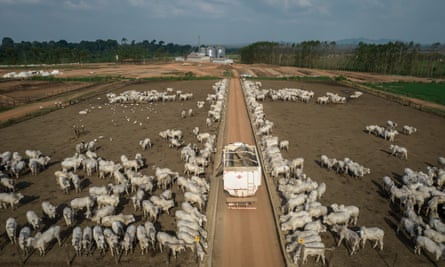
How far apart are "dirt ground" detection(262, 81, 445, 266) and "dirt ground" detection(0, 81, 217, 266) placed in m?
9.51

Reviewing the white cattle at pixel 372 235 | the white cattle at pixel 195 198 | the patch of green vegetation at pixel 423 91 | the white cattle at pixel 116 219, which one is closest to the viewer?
the white cattle at pixel 372 235

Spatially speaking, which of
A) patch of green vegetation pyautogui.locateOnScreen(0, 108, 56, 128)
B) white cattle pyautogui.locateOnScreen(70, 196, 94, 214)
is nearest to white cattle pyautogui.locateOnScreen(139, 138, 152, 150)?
white cattle pyautogui.locateOnScreen(70, 196, 94, 214)

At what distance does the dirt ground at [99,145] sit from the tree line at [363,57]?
285ft

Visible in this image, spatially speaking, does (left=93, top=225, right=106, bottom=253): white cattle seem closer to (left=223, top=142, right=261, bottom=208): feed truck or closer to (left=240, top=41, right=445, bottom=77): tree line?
(left=223, top=142, right=261, bottom=208): feed truck

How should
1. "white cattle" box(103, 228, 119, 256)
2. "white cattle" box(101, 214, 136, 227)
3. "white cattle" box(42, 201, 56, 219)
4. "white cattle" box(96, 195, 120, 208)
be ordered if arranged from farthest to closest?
"white cattle" box(96, 195, 120, 208), "white cattle" box(42, 201, 56, 219), "white cattle" box(101, 214, 136, 227), "white cattle" box(103, 228, 119, 256)

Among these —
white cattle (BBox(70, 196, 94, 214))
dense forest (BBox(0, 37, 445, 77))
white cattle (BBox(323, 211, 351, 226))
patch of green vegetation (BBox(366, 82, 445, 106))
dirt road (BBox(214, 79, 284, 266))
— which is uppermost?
dense forest (BBox(0, 37, 445, 77))

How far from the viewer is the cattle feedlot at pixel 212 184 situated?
44.4ft

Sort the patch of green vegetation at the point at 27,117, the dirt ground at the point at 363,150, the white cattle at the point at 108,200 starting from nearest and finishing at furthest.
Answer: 1. the dirt ground at the point at 363,150
2. the white cattle at the point at 108,200
3. the patch of green vegetation at the point at 27,117

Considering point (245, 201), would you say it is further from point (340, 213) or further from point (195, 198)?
point (340, 213)

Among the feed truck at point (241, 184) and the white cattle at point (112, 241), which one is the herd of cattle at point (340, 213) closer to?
the feed truck at point (241, 184)

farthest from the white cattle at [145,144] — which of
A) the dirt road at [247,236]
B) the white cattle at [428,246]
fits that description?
the white cattle at [428,246]

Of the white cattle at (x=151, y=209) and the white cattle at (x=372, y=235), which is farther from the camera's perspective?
the white cattle at (x=151, y=209)

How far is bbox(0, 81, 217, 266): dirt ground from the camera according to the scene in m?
13.3

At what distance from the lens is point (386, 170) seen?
2281 centimetres
